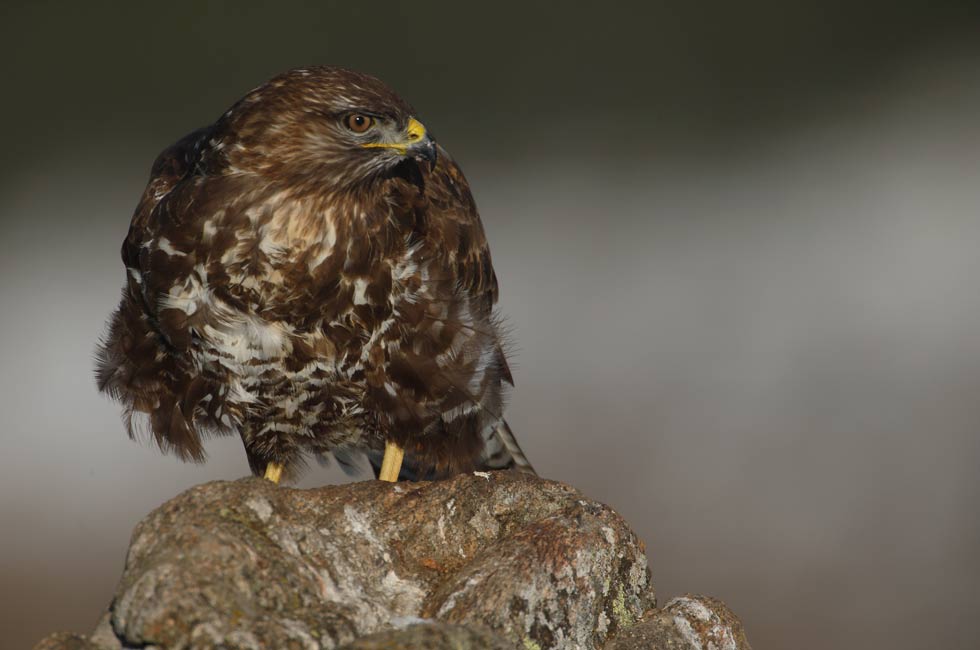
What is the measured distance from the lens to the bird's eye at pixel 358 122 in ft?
8.14

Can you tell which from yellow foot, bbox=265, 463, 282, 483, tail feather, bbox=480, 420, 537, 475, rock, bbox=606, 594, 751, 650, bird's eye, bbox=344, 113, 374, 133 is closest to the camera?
rock, bbox=606, 594, 751, 650

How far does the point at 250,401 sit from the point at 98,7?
3.10 meters

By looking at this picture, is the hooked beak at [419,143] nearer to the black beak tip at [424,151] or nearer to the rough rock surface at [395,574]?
the black beak tip at [424,151]

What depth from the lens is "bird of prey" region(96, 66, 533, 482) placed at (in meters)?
2.50

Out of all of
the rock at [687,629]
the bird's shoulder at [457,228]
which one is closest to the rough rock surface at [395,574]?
the rock at [687,629]

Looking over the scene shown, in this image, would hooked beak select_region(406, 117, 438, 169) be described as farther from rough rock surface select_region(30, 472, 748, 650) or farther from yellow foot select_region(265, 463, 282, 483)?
yellow foot select_region(265, 463, 282, 483)

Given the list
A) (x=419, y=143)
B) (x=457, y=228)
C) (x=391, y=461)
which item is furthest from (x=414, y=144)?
(x=391, y=461)

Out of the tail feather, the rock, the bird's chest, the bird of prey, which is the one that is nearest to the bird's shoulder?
the bird of prey

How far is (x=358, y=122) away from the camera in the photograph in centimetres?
250

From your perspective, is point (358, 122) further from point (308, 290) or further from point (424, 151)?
point (308, 290)

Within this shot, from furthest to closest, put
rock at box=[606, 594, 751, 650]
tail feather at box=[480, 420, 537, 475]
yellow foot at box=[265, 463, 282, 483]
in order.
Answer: tail feather at box=[480, 420, 537, 475] < yellow foot at box=[265, 463, 282, 483] < rock at box=[606, 594, 751, 650]

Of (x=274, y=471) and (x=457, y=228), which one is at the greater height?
(x=457, y=228)

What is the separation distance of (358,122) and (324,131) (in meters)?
0.08

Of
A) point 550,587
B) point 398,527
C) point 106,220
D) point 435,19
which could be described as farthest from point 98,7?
point 550,587
